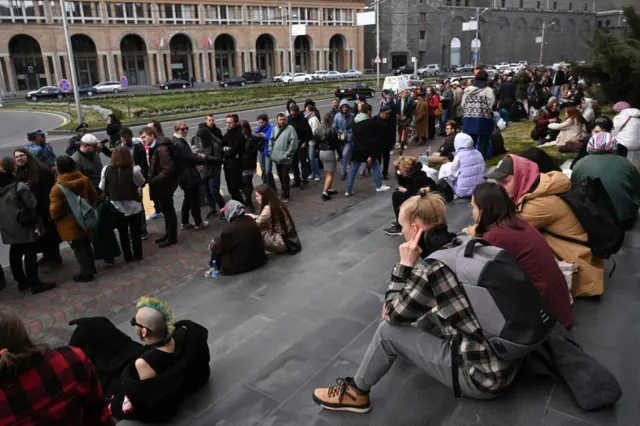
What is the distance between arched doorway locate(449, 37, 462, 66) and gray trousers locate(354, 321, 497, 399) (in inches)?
3306

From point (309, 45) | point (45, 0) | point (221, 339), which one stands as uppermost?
point (45, 0)

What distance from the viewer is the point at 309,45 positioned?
7150cm

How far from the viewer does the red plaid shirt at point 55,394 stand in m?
2.31

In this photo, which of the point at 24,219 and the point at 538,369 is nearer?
the point at 538,369

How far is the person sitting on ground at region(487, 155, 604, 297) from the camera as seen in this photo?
427 centimetres

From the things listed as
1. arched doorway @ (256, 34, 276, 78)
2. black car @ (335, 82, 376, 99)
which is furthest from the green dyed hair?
arched doorway @ (256, 34, 276, 78)

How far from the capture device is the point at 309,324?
502 cm

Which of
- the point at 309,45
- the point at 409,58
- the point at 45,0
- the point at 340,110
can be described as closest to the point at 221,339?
the point at 340,110

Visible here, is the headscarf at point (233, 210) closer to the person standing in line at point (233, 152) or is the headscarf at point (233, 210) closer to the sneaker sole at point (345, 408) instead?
the person standing in line at point (233, 152)

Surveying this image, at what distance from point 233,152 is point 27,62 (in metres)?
56.9

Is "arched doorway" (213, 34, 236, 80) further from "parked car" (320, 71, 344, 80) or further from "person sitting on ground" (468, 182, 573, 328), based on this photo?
"person sitting on ground" (468, 182, 573, 328)

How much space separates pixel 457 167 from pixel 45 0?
59.2 meters

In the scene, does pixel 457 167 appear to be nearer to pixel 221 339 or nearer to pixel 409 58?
pixel 221 339

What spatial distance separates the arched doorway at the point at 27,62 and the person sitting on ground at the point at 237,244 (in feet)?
194
